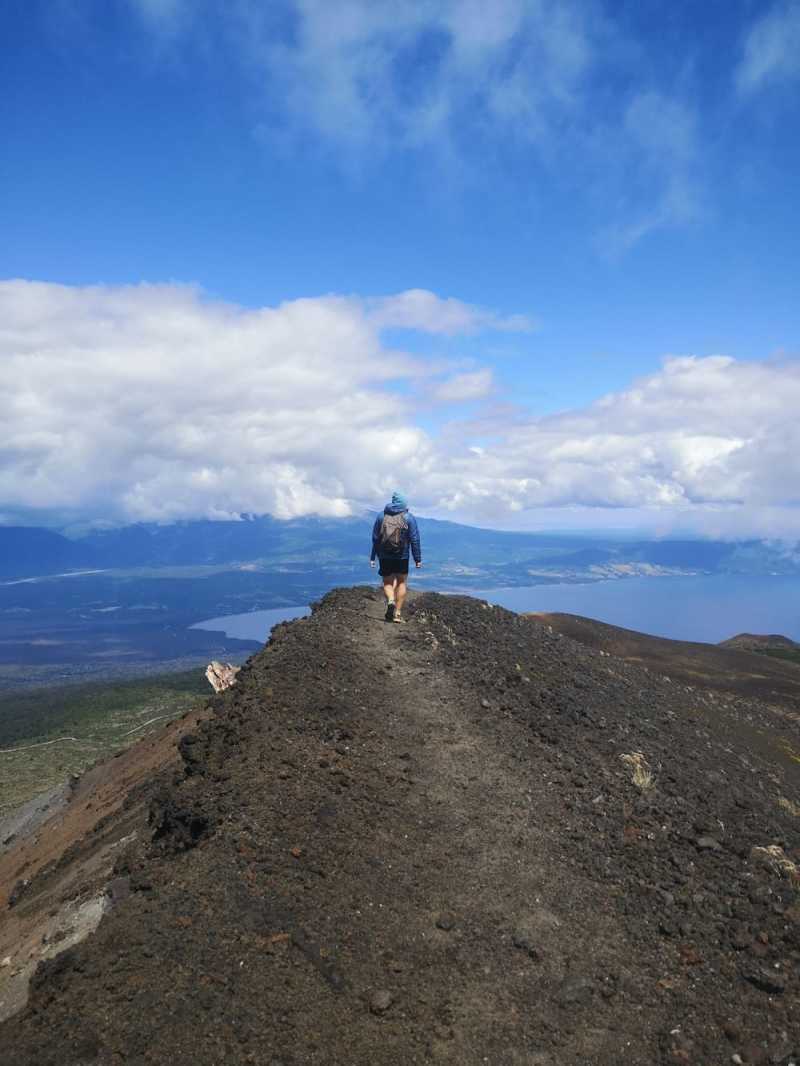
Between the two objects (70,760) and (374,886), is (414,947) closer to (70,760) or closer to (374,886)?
(374,886)

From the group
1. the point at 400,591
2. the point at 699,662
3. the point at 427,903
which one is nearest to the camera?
the point at 427,903

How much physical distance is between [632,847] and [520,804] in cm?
150

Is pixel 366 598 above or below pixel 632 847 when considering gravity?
A: above

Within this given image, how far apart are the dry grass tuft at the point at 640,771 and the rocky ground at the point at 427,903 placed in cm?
6

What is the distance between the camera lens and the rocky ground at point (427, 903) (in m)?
5.47

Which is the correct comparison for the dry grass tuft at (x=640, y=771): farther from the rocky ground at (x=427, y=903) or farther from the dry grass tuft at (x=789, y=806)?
the dry grass tuft at (x=789, y=806)

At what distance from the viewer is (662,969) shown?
6.44 m

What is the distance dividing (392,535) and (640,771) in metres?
7.81

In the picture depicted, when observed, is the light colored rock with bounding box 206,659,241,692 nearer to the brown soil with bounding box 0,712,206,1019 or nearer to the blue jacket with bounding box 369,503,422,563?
the brown soil with bounding box 0,712,206,1019

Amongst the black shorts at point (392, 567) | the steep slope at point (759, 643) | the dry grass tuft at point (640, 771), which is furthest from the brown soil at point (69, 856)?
the steep slope at point (759, 643)

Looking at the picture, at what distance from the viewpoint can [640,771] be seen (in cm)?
1036

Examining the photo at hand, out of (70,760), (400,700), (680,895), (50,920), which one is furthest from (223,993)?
(70,760)

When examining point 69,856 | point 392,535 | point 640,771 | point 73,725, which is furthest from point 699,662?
point 73,725

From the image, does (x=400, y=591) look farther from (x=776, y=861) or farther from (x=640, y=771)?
(x=776, y=861)
